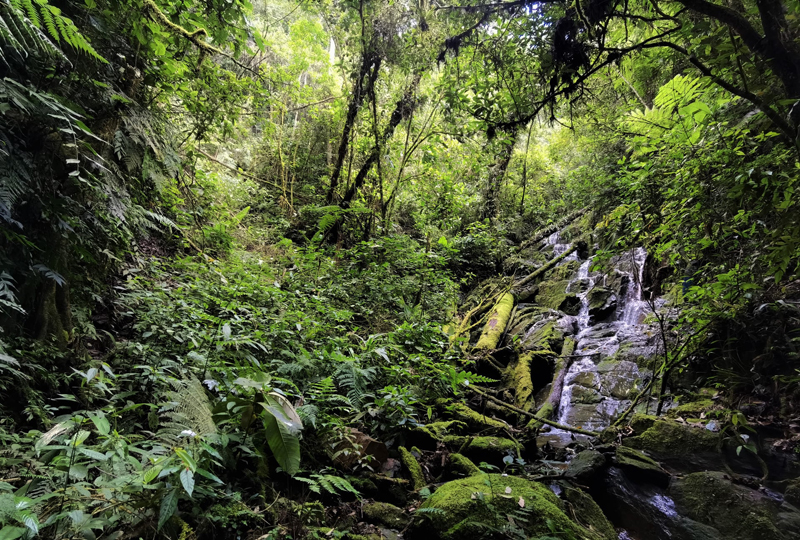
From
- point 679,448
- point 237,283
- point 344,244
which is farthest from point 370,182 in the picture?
point 679,448

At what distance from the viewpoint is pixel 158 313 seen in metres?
3.41

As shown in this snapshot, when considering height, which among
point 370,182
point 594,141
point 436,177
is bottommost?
point 370,182

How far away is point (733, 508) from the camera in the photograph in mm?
3131

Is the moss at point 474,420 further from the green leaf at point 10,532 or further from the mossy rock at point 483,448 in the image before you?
the green leaf at point 10,532

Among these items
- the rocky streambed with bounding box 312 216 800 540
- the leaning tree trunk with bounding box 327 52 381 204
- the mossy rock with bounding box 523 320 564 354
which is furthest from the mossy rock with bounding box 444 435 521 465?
the leaning tree trunk with bounding box 327 52 381 204

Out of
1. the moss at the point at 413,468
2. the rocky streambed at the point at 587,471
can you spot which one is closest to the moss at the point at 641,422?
the rocky streambed at the point at 587,471

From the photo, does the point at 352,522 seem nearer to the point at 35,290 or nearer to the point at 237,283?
the point at 35,290

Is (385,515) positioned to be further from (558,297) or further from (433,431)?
(558,297)

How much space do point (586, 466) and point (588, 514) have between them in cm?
61

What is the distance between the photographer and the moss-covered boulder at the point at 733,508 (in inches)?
115

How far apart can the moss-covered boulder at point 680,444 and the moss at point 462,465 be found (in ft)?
7.47

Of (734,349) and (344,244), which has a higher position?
(344,244)

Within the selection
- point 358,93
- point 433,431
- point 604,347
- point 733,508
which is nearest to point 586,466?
point 733,508

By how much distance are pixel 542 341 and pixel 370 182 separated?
211 inches
